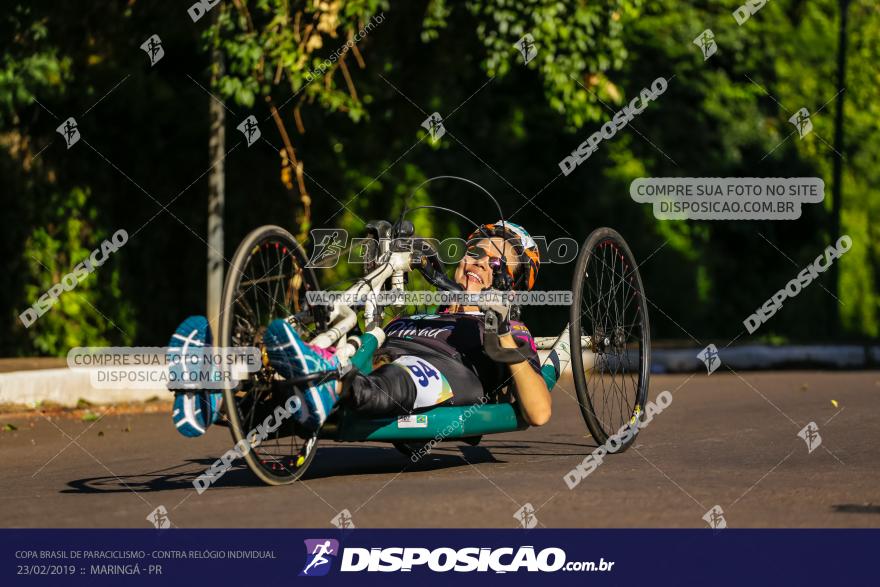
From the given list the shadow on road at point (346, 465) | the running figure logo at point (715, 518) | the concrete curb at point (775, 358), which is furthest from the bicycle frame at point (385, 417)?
the concrete curb at point (775, 358)

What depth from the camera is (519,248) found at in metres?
8.97

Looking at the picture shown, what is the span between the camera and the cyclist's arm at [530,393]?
8.25 m

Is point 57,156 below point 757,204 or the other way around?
below

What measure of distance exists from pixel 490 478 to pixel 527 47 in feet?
27.6

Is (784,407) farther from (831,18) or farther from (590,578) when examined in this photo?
(831,18)

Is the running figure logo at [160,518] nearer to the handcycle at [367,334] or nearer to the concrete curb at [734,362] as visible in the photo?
the handcycle at [367,334]

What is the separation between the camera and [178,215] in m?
17.5

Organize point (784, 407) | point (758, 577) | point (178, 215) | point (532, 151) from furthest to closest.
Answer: point (532, 151) → point (178, 215) → point (784, 407) → point (758, 577)

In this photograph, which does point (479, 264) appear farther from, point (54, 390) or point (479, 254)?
point (54, 390)

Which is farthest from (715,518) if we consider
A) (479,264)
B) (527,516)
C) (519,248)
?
(519,248)

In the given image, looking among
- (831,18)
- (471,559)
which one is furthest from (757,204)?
(471,559)

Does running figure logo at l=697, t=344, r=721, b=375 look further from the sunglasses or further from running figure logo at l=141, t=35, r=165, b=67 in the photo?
the sunglasses

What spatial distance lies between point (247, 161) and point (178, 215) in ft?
3.51

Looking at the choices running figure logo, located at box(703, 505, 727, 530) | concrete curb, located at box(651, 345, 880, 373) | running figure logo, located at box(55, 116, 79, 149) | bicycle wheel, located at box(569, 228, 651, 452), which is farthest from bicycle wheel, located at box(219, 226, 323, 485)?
concrete curb, located at box(651, 345, 880, 373)
